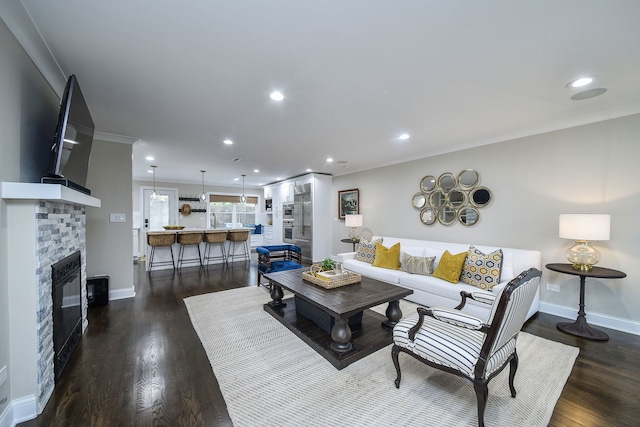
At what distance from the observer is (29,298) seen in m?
1.63

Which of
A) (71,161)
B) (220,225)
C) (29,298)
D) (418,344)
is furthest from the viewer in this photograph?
(220,225)

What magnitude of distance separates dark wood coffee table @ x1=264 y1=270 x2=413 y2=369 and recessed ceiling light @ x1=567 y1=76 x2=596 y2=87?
2.44 m

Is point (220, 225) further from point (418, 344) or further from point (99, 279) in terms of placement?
point (418, 344)

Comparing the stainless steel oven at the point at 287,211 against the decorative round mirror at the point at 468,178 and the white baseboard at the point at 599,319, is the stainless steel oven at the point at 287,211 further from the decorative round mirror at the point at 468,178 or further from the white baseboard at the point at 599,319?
the white baseboard at the point at 599,319

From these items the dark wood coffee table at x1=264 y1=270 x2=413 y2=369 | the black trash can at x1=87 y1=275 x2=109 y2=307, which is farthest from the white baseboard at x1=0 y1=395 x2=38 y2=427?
the black trash can at x1=87 y1=275 x2=109 y2=307

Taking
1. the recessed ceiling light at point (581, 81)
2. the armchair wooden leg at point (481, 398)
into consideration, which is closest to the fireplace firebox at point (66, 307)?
the armchair wooden leg at point (481, 398)

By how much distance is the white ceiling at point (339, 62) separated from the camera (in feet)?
4.75

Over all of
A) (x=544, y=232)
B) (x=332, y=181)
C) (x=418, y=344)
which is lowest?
(x=418, y=344)

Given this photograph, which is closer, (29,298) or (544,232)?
(29,298)

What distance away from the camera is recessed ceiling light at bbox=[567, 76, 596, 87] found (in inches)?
83.8

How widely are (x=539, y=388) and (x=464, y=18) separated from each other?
2677 millimetres

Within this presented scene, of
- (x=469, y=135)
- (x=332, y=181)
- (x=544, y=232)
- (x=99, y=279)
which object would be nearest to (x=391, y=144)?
(x=469, y=135)

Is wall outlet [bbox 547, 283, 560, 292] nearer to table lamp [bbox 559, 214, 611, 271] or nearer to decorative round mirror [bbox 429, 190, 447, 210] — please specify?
table lamp [bbox 559, 214, 611, 271]

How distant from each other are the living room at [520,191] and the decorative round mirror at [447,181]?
0.32 feet
